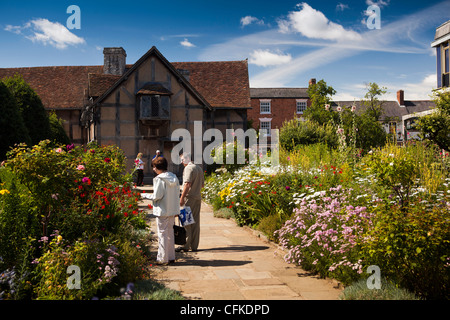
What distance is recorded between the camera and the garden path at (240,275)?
16.8 feet

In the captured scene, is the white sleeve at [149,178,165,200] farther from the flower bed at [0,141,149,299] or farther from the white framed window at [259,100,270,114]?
the white framed window at [259,100,270,114]

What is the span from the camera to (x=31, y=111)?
836 inches

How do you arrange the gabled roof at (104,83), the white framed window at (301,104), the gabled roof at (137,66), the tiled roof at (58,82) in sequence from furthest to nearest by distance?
the white framed window at (301,104) → the tiled roof at (58,82) → the gabled roof at (104,83) → the gabled roof at (137,66)

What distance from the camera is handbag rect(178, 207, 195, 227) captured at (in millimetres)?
7328

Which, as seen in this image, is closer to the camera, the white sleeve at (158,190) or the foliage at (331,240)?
the foliage at (331,240)

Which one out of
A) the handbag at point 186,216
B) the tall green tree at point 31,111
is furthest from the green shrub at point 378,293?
the tall green tree at point 31,111

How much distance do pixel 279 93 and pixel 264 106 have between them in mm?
2823

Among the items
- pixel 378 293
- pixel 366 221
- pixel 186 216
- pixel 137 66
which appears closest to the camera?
pixel 378 293

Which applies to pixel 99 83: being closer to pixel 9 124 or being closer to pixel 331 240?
pixel 9 124

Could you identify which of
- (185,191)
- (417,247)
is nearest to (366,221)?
(417,247)

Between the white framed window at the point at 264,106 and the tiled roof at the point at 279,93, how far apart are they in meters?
0.57

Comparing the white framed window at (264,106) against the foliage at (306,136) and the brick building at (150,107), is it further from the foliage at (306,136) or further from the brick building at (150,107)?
the foliage at (306,136)

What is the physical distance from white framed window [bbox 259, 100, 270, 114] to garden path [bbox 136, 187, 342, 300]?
130 feet

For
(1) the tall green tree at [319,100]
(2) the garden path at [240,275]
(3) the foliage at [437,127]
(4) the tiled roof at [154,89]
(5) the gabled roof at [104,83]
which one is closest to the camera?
(2) the garden path at [240,275]
